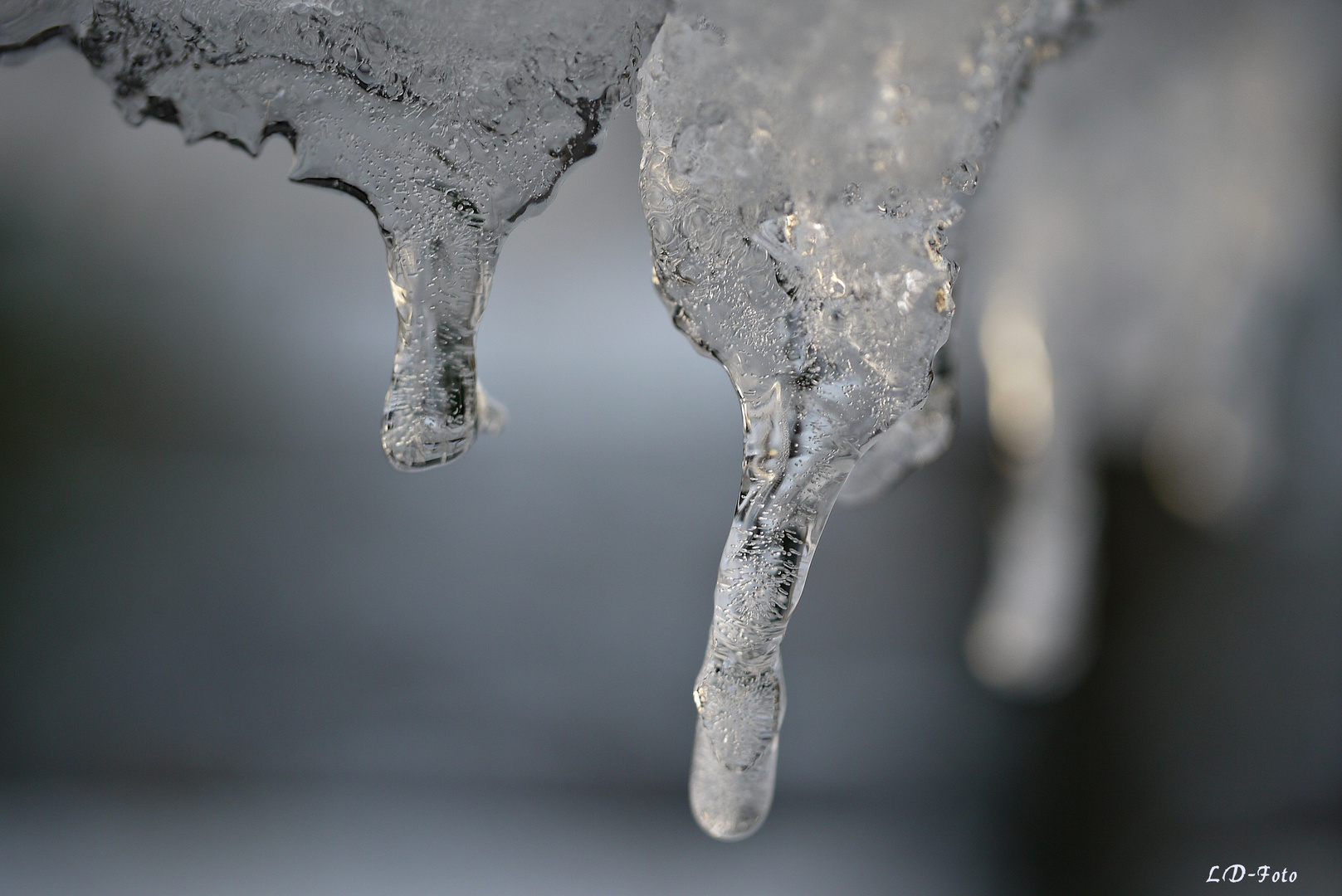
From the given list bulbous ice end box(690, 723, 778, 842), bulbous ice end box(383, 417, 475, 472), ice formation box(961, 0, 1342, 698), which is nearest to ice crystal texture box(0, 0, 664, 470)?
→ bulbous ice end box(383, 417, 475, 472)

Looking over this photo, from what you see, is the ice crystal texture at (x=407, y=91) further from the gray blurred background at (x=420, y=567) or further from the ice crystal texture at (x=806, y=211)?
the gray blurred background at (x=420, y=567)

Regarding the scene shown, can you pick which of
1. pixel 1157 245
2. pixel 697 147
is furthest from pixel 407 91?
pixel 1157 245

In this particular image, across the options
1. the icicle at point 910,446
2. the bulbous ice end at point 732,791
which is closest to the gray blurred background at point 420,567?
the icicle at point 910,446

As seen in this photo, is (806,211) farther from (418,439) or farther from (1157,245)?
(1157,245)

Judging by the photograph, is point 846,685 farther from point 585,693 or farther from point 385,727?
point 385,727

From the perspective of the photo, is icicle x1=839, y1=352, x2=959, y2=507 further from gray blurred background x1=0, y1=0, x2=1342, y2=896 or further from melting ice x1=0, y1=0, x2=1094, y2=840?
gray blurred background x1=0, y1=0, x2=1342, y2=896

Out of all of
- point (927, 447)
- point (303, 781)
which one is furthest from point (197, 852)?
point (927, 447)
